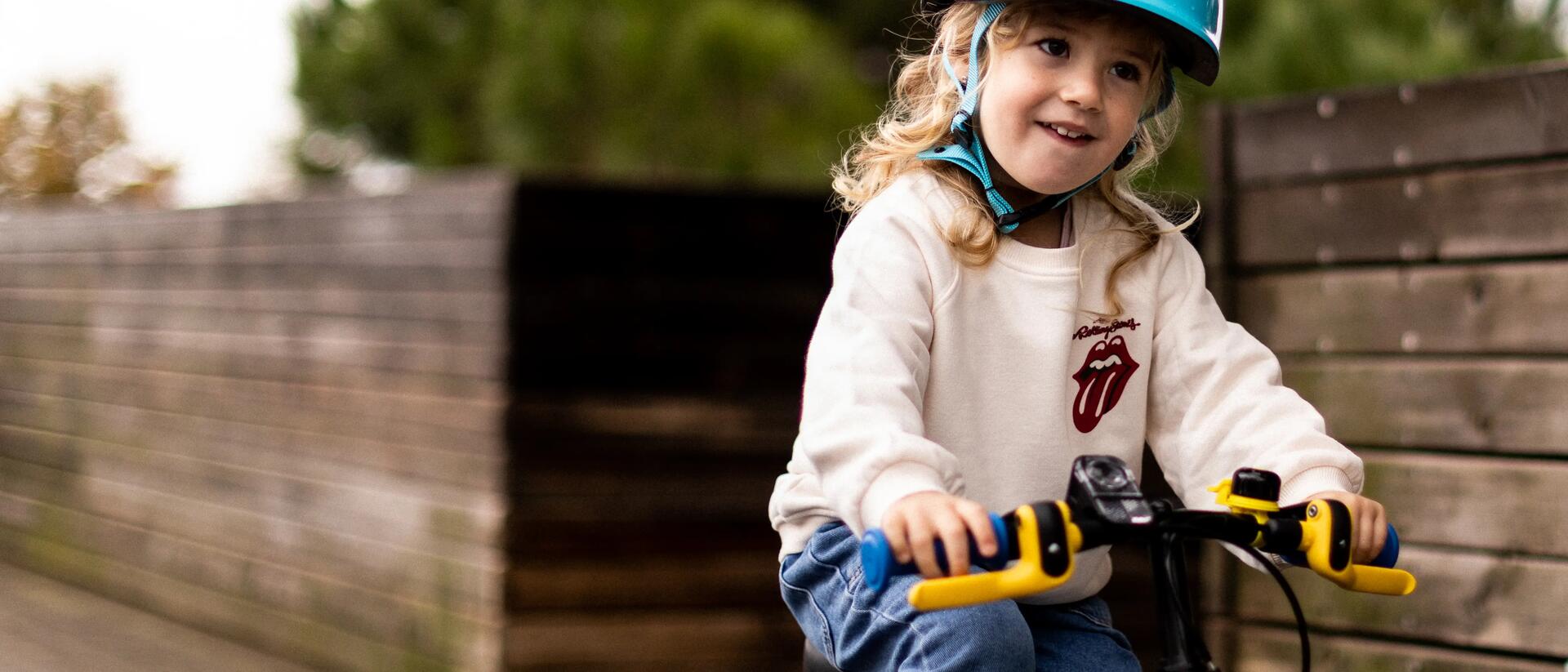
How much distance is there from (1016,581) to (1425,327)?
2261 millimetres

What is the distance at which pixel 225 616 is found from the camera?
6422mm

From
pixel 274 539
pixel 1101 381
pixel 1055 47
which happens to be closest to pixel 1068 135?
pixel 1055 47

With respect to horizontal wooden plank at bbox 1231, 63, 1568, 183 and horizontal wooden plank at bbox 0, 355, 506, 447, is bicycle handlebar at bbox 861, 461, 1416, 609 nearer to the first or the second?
horizontal wooden plank at bbox 1231, 63, 1568, 183

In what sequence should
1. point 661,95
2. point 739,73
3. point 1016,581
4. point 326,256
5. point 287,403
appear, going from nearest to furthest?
point 1016,581
point 326,256
point 287,403
point 739,73
point 661,95

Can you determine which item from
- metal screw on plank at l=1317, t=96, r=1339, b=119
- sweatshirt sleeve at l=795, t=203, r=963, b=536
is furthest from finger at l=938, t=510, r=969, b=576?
metal screw on plank at l=1317, t=96, r=1339, b=119

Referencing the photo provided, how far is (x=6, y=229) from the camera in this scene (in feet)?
28.1

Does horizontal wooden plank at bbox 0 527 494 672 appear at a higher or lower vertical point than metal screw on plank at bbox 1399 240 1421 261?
lower

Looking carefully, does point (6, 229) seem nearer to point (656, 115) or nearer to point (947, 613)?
point (656, 115)

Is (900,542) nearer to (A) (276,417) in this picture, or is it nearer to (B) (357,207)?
(B) (357,207)

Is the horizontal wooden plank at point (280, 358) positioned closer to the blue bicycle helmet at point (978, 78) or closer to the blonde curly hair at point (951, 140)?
the blonde curly hair at point (951, 140)

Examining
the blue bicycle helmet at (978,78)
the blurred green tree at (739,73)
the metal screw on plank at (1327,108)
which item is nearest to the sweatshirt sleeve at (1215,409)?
the blue bicycle helmet at (978,78)

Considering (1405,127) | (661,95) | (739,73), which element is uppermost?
(739,73)

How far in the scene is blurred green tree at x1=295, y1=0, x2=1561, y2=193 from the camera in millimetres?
8961

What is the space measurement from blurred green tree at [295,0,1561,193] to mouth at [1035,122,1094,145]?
6.31m
